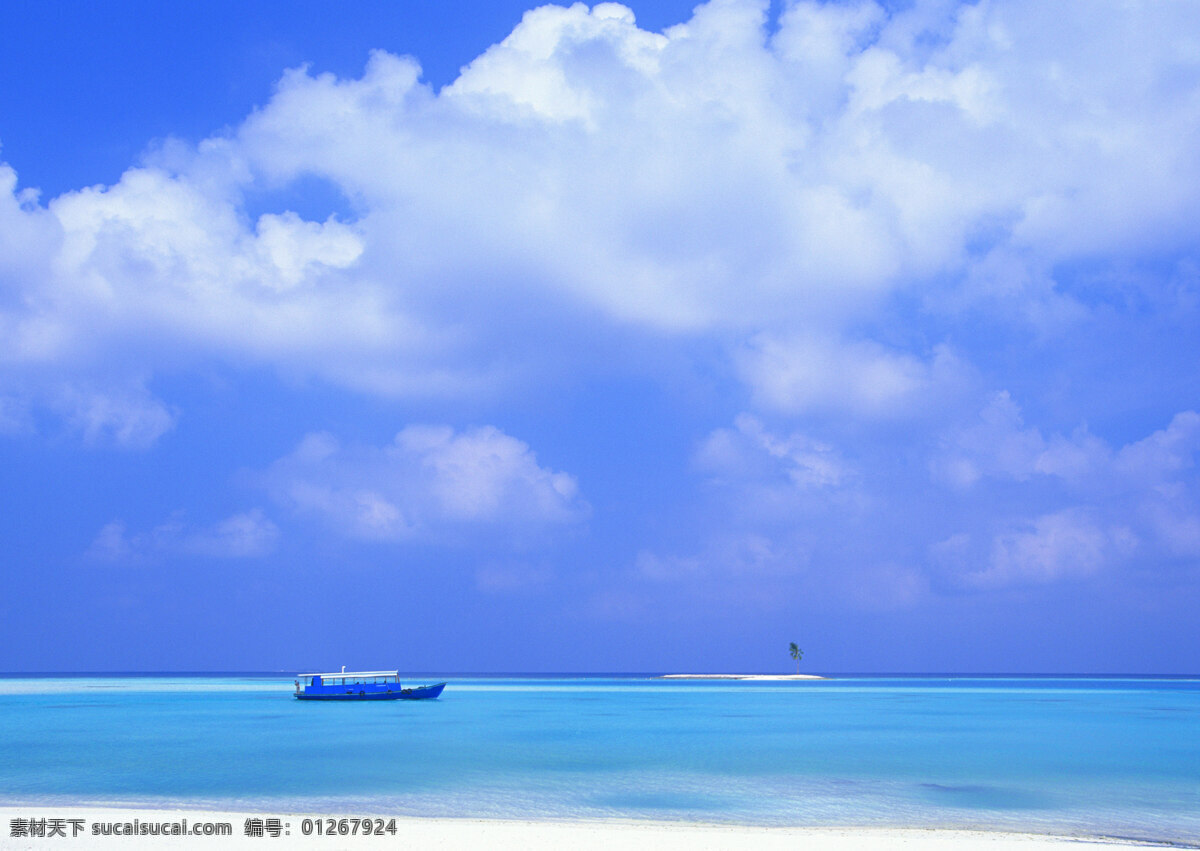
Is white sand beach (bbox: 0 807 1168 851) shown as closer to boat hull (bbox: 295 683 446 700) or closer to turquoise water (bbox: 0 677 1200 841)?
turquoise water (bbox: 0 677 1200 841)

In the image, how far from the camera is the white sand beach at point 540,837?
47.4ft

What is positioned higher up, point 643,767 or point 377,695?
point 377,695

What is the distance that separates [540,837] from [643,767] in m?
12.1

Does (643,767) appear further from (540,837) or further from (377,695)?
(377,695)

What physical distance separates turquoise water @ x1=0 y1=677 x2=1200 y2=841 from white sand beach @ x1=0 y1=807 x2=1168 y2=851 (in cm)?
173

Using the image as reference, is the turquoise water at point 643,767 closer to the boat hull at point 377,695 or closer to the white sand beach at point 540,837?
the white sand beach at point 540,837

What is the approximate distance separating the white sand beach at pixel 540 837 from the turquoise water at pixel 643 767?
5.67 ft

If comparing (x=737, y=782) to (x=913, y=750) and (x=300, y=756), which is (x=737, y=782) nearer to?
(x=913, y=750)

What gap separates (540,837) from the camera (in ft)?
51.0

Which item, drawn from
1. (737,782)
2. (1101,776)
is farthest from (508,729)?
(1101,776)

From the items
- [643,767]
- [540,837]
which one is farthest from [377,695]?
[540,837]

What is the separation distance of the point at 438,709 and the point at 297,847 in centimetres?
4425

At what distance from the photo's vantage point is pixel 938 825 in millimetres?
18281

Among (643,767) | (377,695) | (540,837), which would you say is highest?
(377,695)
